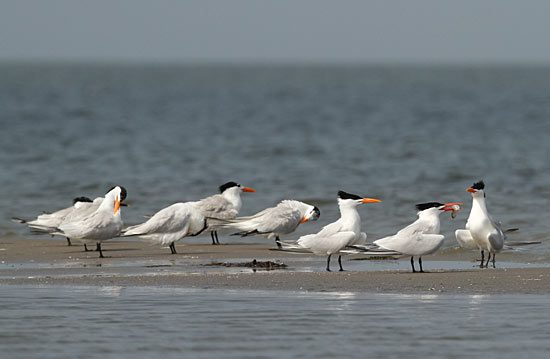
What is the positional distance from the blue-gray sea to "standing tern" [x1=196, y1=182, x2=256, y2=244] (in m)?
0.46

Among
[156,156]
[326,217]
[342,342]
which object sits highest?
[156,156]

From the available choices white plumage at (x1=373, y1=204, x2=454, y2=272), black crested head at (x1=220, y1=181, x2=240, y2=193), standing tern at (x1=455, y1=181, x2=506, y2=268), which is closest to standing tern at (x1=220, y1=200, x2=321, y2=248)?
black crested head at (x1=220, y1=181, x2=240, y2=193)

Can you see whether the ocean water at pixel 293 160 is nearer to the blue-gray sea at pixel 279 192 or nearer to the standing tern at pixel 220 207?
the blue-gray sea at pixel 279 192

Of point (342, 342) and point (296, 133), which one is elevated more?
point (296, 133)

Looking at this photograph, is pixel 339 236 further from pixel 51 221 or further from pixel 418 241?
pixel 51 221

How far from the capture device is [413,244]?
1167cm


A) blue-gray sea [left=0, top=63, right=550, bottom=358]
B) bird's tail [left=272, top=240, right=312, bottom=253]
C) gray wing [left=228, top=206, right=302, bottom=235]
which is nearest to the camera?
blue-gray sea [left=0, top=63, right=550, bottom=358]

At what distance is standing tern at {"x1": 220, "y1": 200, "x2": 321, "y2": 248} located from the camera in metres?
14.7

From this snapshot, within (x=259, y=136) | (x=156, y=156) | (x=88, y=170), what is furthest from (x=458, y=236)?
(x=259, y=136)

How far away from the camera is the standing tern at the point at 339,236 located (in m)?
12.1

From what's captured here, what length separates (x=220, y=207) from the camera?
15906 mm

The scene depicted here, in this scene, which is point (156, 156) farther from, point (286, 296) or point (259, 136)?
point (286, 296)

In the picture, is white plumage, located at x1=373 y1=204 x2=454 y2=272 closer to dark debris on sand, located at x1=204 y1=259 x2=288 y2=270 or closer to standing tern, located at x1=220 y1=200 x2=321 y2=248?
dark debris on sand, located at x1=204 y1=259 x2=288 y2=270

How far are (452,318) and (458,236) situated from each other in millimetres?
3865
